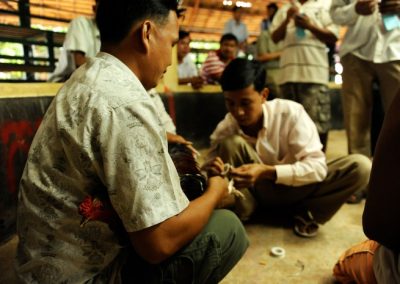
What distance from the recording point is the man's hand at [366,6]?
2507 mm

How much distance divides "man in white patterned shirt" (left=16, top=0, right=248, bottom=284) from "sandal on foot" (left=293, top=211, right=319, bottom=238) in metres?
1.19

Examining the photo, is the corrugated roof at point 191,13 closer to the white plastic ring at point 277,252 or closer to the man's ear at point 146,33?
the man's ear at point 146,33

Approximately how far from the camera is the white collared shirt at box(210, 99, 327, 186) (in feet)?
6.57

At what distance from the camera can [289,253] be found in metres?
1.97

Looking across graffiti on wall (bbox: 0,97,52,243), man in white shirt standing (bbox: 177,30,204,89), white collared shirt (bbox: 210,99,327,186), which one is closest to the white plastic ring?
white collared shirt (bbox: 210,99,327,186)

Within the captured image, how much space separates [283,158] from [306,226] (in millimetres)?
432

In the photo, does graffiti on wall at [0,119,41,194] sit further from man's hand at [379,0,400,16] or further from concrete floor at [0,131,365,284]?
man's hand at [379,0,400,16]

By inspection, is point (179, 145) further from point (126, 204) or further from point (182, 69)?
point (182, 69)

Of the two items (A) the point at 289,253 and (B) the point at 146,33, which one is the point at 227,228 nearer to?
(B) the point at 146,33

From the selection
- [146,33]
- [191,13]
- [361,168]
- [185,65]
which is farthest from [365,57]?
[191,13]

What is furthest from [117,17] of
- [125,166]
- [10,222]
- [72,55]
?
[72,55]

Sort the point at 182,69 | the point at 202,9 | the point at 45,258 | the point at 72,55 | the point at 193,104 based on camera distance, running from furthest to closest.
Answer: the point at 202,9 < the point at 182,69 < the point at 193,104 < the point at 72,55 < the point at 45,258

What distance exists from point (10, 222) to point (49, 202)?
4.39 feet

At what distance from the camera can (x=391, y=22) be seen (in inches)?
99.7
